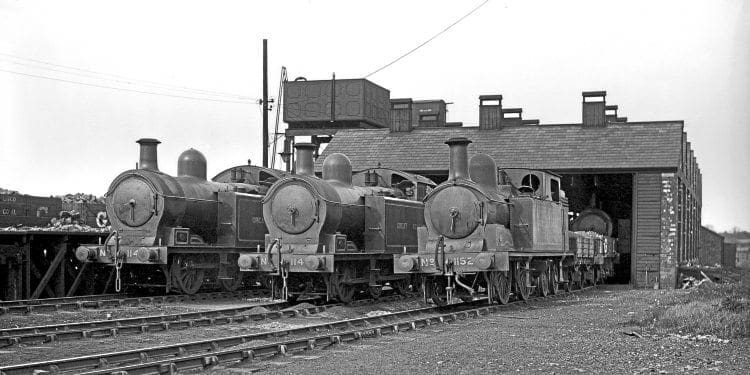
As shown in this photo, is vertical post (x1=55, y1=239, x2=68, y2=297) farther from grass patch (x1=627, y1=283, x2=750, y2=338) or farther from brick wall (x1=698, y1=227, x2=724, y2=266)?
brick wall (x1=698, y1=227, x2=724, y2=266)

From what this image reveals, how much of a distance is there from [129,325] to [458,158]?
7.59 metres

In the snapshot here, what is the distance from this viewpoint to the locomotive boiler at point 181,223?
19297 millimetres

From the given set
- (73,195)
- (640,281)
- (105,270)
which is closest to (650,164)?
(640,281)

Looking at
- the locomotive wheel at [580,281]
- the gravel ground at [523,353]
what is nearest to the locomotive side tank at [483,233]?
the gravel ground at [523,353]

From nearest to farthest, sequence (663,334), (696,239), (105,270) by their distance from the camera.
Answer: (663,334)
(105,270)
(696,239)

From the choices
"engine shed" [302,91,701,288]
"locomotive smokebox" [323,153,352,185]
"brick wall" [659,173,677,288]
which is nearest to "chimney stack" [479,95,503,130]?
"engine shed" [302,91,701,288]

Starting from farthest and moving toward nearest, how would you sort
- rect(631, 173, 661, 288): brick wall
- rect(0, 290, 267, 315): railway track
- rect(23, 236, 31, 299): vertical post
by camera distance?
1. rect(631, 173, 661, 288): brick wall
2. rect(23, 236, 31, 299): vertical post
3. rect(0, 290, 267, 315): railway track

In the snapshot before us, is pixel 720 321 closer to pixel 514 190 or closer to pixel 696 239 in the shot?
pixel 514 190

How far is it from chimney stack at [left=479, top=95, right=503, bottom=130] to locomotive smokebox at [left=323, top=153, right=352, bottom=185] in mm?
13460

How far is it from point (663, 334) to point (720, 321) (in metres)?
1.09

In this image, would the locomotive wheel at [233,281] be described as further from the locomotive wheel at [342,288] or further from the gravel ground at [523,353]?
the gravel ground at [523,353]

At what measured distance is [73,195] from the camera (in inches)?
1095

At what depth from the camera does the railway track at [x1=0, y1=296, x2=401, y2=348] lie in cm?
1209

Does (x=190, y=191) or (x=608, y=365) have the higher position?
(x=190, y=191)
